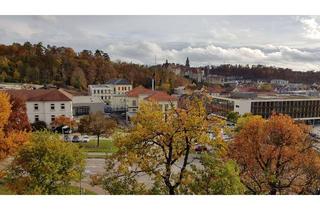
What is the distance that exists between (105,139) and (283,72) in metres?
4.02

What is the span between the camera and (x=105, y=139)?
687cm

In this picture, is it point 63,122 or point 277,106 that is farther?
point 277,106

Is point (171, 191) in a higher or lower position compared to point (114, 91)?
lower

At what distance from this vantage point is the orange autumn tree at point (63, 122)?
19.7 feet

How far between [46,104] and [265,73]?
14.7 ft

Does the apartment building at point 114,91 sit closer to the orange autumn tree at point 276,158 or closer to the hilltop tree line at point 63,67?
the hilltop tree line at point 63,67

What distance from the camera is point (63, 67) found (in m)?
5.86

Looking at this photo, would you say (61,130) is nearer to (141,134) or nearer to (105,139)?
(105,139)

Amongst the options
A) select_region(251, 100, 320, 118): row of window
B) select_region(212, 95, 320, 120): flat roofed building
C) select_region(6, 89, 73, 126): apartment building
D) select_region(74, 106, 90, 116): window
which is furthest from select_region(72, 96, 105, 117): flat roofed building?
select_region(251, 100, 320, 118): row of window

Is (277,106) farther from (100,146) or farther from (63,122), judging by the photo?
(63,122)

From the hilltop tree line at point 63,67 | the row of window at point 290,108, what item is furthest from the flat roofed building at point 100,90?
the row of window at point 290,108

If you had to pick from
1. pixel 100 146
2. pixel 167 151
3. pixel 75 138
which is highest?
pixel 167 151

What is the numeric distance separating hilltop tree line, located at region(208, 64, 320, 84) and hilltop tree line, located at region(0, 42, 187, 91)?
1138 millimetres

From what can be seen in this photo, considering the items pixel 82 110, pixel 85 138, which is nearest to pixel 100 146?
pixel 85 138
